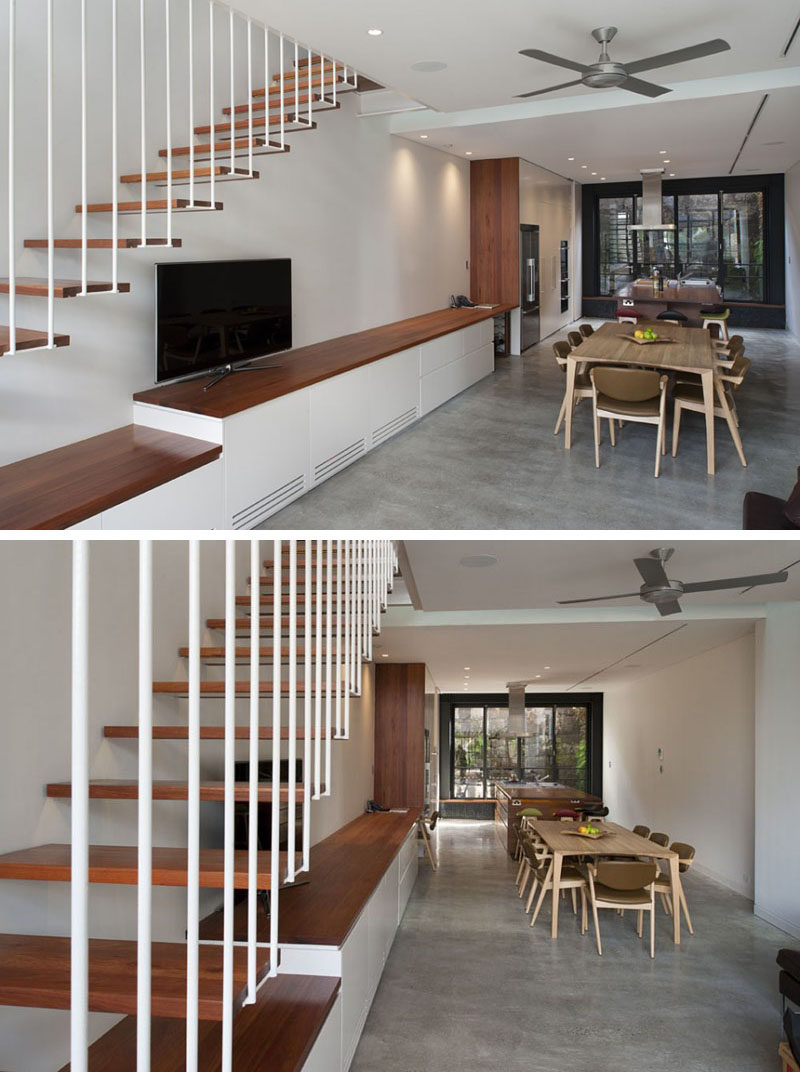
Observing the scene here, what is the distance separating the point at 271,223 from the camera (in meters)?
6.89

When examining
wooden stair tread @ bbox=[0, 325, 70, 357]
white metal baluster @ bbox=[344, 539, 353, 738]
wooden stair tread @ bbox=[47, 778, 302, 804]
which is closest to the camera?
wooden stair tread @ bbox=[47, 778, 302, 804]

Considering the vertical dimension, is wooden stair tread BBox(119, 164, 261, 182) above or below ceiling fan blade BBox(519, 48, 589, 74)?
below

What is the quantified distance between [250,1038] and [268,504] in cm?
316

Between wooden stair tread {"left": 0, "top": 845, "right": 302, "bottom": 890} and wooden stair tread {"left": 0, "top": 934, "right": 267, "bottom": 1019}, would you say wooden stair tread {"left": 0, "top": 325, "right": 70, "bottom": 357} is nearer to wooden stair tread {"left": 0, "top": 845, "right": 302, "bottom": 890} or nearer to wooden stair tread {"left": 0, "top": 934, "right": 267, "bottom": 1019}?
wooden stair tread {"left": 0, "top": 845, "right": 302, "bottom": 890}

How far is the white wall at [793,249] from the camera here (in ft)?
46.0

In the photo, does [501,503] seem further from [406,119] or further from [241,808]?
[406,119]

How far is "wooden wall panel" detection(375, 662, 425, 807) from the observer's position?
38.2ft

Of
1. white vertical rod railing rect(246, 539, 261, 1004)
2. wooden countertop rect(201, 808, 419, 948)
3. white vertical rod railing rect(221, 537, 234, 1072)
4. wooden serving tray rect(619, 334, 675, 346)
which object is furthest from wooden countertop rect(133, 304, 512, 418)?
white vertical rod railing rect(221, 537, 234, 1072)

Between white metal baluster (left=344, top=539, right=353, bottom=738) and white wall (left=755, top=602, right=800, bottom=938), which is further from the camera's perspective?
white wall (left=755, top=602, right=800, bottom=938)

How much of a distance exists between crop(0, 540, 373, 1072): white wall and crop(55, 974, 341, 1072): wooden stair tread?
135mm

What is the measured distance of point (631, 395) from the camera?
6.61 m

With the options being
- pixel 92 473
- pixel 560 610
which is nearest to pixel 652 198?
pixel 560 610

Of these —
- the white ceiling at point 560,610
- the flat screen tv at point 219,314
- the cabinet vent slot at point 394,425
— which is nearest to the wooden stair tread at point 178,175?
the flat screen tv at point 219,314

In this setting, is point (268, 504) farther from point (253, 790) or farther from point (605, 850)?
point (605, 850)
